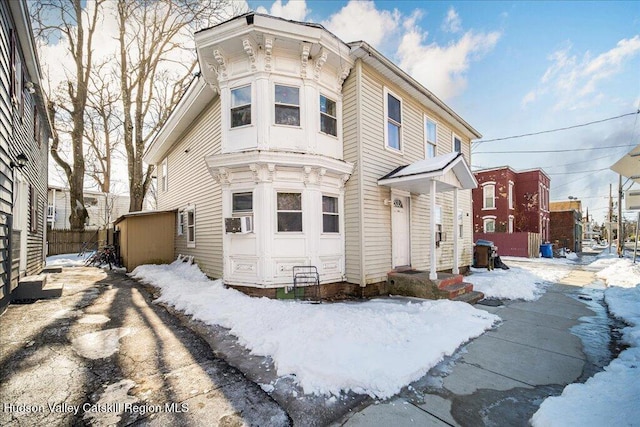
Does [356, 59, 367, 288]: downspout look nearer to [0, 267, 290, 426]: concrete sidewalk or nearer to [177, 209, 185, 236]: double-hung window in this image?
[0, 267, 290, 426]: concrete sidewalk

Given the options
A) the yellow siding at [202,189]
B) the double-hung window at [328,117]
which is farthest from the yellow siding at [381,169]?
the yellow siding at [202,189]

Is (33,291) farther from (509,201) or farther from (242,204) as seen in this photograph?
(509,201)

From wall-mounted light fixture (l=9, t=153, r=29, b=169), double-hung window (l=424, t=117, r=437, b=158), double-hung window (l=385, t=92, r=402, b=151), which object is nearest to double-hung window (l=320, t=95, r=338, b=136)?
→ double-hung window (l=385, t=92, r=402, b=151)

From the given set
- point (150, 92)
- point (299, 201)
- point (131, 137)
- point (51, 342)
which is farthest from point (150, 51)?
point (51, 342)

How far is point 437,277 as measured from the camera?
7.71m

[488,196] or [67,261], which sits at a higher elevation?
[488,196]

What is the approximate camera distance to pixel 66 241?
20609 mm

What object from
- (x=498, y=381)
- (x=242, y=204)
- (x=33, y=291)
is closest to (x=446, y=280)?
(x=498, y=381)

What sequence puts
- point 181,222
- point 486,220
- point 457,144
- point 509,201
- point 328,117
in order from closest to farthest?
point 328,117 → point 181,222 → point 457,144 → point 509,201 → point 486,220

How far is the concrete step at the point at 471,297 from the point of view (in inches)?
280

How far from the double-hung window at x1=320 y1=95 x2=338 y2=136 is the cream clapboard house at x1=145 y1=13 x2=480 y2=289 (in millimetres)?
28

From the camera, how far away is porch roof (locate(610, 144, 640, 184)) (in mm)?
7719

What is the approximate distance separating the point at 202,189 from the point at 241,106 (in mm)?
3774

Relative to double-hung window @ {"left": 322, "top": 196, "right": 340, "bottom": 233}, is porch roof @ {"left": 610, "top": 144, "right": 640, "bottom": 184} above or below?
above
